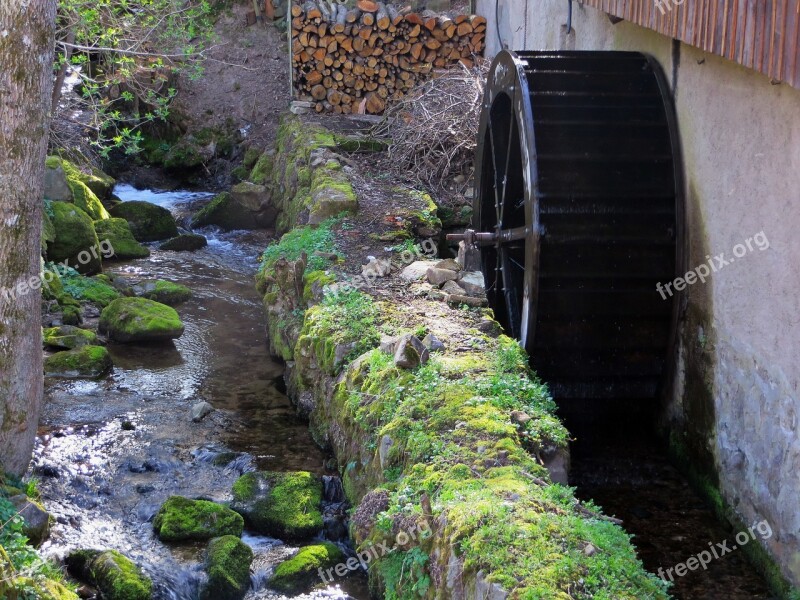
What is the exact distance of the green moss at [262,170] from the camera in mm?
14289

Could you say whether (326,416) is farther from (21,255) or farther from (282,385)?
(21,255)

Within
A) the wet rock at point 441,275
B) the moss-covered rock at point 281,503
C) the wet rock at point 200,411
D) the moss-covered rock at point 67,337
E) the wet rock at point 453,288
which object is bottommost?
the moss-covered rock at point 281,503

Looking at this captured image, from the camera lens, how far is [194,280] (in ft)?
37.5

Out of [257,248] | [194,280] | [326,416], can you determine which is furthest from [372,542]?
[257,248]

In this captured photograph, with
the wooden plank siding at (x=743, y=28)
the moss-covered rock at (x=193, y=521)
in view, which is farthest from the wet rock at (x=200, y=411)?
the wooden plank siding at (x=743, y=28)

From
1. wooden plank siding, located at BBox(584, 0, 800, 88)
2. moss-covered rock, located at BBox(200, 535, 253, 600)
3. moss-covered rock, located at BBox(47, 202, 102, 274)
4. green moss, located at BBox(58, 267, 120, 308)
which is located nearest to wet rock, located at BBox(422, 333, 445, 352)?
moss-covered rock, located at BBox(200, 535, 253, 600)

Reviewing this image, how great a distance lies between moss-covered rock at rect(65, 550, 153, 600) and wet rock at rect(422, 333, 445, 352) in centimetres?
215

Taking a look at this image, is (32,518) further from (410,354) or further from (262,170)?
(262,170)

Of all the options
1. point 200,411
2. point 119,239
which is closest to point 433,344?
point 200,411

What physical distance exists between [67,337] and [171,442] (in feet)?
7.73

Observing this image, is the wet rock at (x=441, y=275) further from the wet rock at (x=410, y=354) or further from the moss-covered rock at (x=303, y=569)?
the moss-covered rock at (x=303, y=569)

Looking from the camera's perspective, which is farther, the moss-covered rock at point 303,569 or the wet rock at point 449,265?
the wet rock at point 449,265

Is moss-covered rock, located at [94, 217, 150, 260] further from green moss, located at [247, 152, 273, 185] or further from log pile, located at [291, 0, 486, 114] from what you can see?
log pile, located at [291, 0, 486, 114]

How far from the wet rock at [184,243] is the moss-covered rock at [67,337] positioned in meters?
3.58
